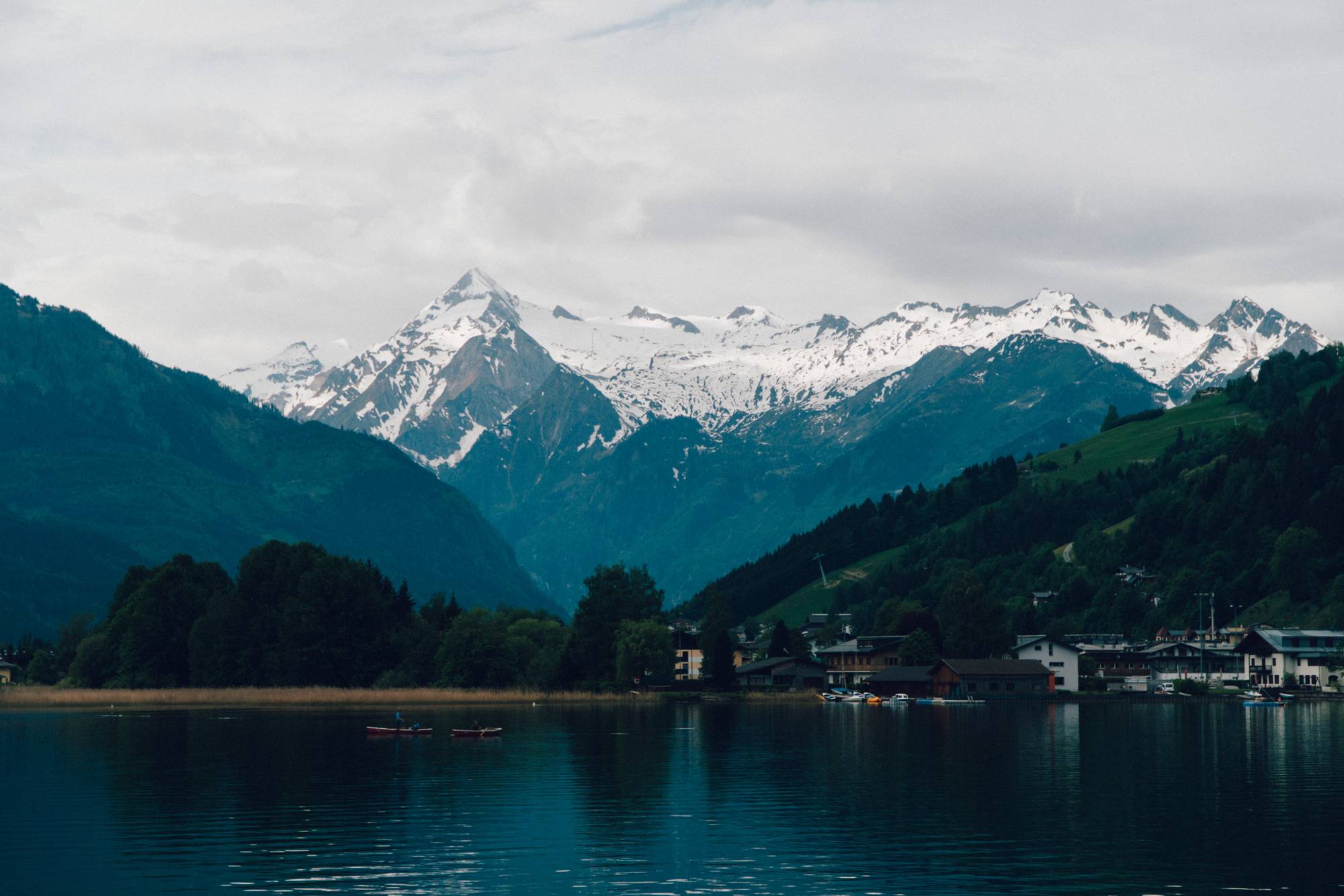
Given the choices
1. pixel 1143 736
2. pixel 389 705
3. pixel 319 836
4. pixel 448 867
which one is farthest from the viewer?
pixel 389 705

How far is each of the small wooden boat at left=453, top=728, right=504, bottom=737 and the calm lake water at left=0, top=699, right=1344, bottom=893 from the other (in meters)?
2.16

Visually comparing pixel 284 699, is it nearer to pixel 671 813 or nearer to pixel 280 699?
pixel 280 699

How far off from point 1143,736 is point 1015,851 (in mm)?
74623

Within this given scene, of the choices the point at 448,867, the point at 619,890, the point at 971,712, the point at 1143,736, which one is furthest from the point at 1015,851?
the point at 971,712

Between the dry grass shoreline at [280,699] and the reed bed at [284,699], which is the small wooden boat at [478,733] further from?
the dry grass shoreline at [280,699]

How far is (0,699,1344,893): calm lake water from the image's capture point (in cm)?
5738

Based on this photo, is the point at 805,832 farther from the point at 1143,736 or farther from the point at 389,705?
the point at 389,705

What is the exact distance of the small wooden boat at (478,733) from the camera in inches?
5032

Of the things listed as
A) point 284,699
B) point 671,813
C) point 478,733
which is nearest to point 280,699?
point 284,699

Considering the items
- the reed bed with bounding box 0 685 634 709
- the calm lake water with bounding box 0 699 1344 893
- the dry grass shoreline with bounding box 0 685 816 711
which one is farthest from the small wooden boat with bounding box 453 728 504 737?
the dry grass shoreline with bounding box 0 685 816 711

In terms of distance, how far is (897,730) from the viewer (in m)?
144

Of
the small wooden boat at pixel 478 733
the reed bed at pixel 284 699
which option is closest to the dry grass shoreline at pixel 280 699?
the reed bed at pixel 284 699

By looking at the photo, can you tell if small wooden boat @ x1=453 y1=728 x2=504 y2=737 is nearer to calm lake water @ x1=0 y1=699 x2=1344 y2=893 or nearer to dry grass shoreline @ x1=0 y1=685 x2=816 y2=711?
calm lake water @ x1=0 y1=699 x2=1344 y2=893

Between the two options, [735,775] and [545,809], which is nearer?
[545,809]
